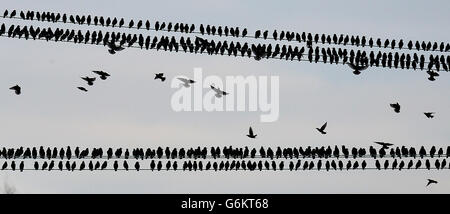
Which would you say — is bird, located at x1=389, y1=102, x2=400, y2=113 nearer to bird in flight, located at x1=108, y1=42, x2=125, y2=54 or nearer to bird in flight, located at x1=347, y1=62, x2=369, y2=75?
bird in flight, located at x1=347, y1=62, x2=369, y2=75

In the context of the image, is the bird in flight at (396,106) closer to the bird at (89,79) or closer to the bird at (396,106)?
the bird at (396,106)

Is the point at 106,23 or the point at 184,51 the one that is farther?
the point at 106,23

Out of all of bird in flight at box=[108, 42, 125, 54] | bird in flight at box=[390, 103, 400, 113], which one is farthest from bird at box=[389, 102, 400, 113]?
bird in flight at box=[108, 42, 125, 54]

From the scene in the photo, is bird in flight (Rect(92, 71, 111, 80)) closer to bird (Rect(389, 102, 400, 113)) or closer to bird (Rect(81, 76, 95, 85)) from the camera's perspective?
bird (Rect(81, 76, 95, 85))

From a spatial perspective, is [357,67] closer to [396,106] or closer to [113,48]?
[396,106]

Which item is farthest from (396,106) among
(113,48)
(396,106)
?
(113,48)

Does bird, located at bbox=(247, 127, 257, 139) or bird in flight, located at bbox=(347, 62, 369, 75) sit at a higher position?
bird in flight, located at bbox=(347, 62, 369, 75)

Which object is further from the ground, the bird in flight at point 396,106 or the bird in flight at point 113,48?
the bird in flight at point 113,48

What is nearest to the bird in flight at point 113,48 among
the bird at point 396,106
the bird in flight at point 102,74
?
the bird in flight at point 102,74

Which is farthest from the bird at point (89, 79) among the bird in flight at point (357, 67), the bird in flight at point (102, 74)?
the bird in flight at point (357, 67)
